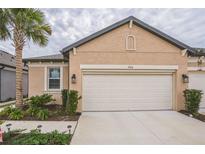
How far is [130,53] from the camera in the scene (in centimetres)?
1170

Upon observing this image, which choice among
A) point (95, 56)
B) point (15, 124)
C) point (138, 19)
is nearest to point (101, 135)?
point (15, 124)

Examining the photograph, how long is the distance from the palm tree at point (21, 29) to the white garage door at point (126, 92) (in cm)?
350

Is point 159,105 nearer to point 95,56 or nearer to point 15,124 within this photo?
point 95,56

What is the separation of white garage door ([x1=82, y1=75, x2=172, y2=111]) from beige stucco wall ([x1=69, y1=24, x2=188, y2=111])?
534 millimetres

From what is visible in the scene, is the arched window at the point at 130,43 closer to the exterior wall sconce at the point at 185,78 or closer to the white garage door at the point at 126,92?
the white garage door at the point at 126,92

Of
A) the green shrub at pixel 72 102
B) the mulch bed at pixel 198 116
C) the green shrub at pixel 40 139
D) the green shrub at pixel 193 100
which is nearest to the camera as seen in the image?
the green shrub at pixel 40 139

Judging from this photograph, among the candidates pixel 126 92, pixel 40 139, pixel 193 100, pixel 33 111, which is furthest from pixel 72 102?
pixel 193 100

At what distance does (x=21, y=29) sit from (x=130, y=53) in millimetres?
6222

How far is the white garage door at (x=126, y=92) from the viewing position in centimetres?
1173

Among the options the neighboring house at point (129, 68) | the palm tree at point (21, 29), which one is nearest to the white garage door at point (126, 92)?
the neighboring house at point (129, 68)

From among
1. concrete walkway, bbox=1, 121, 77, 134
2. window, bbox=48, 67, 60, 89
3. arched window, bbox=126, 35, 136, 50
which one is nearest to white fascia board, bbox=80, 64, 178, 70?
arched window, bbox=126, 35, 136, 50

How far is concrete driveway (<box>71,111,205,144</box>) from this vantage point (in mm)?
6386

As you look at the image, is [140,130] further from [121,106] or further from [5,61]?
[5,61]
